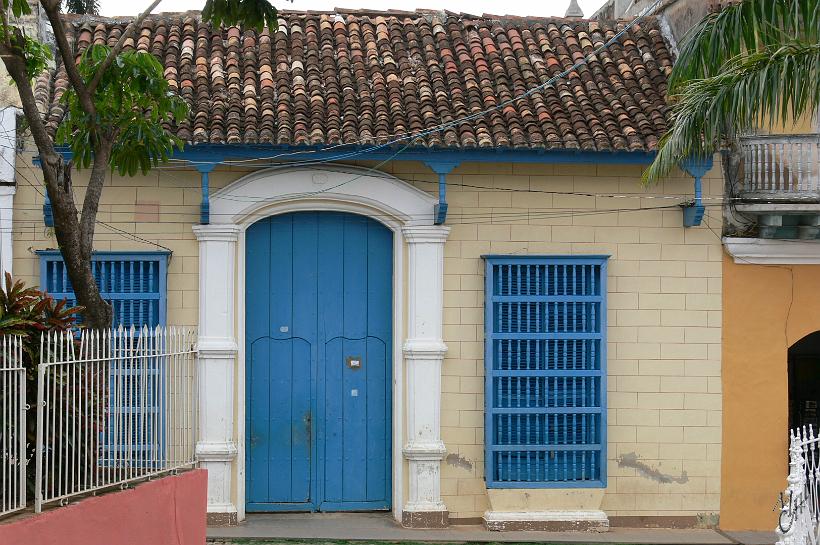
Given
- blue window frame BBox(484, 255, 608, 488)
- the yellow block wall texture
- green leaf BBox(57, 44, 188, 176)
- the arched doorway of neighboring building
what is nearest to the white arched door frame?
the yellow block wall texture

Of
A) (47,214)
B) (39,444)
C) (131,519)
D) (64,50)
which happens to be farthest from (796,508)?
(47,214)

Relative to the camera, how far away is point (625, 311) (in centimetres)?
1127

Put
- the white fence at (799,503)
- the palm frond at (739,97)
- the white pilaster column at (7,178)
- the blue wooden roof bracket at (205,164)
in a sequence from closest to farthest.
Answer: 1. the white fence at (799,503)
2. the palm frond at (739,97)
3. the blue wooden roof bracket at (205,164)
4. the white pilaster column at (7,178)

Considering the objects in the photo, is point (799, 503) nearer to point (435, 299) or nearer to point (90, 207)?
point (435, 299)

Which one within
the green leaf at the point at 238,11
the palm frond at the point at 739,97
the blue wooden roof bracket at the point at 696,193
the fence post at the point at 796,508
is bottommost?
the fence post at the point at 796,508

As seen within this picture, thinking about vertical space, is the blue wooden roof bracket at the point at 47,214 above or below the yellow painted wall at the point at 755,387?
above

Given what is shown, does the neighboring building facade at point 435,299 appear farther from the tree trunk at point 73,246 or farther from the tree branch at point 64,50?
the tree branch at point 64,50

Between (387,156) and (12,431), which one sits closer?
(12,431)

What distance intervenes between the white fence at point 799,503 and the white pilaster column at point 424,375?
11.5ft

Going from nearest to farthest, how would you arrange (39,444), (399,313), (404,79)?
(39,444), (399,313), (404,79)

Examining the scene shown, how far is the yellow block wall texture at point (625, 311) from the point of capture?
438 inches

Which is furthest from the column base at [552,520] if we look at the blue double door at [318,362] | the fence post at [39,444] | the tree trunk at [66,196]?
A: the fence post at [39,444]

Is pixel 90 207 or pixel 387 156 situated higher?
pixel 387 156

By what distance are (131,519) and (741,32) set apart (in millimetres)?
5953
